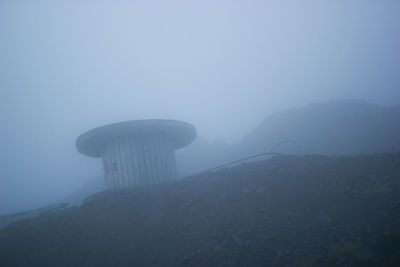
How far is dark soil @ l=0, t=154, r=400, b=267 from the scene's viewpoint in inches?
260

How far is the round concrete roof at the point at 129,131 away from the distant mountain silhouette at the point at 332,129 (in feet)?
49.7

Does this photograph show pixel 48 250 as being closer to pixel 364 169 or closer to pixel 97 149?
pixel 97 149

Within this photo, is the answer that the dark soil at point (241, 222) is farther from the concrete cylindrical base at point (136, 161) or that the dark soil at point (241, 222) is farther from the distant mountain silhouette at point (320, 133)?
the distant mountain silhouette at point (320, 133)

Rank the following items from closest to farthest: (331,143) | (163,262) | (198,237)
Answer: (163,262)
(198,237)
(331,143)

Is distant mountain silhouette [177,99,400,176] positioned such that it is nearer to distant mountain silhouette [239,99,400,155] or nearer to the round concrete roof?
distant mountain silhouette [239,99,400,155]

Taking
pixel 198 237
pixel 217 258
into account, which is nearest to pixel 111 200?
pixel 198 237

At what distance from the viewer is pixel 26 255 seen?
9.66 metres

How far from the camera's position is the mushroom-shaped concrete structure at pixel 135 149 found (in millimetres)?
14953

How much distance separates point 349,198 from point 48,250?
8472 mm

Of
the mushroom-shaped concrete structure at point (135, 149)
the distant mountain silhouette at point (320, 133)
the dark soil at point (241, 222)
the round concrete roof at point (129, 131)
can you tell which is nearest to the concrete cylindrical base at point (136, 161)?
the mushroom-shaped concrete structure at point (135, 149)

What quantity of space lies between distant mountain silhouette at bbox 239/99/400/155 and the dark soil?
1677 cm

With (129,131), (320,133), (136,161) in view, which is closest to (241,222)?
(136,161)

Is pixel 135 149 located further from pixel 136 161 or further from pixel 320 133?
pixel 320 133

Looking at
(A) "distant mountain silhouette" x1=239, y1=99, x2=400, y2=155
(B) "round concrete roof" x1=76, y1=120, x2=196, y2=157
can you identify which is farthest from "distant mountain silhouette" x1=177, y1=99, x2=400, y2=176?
(B) "round concrete roof" x1=76, y1=120, x2=196, y2=157
